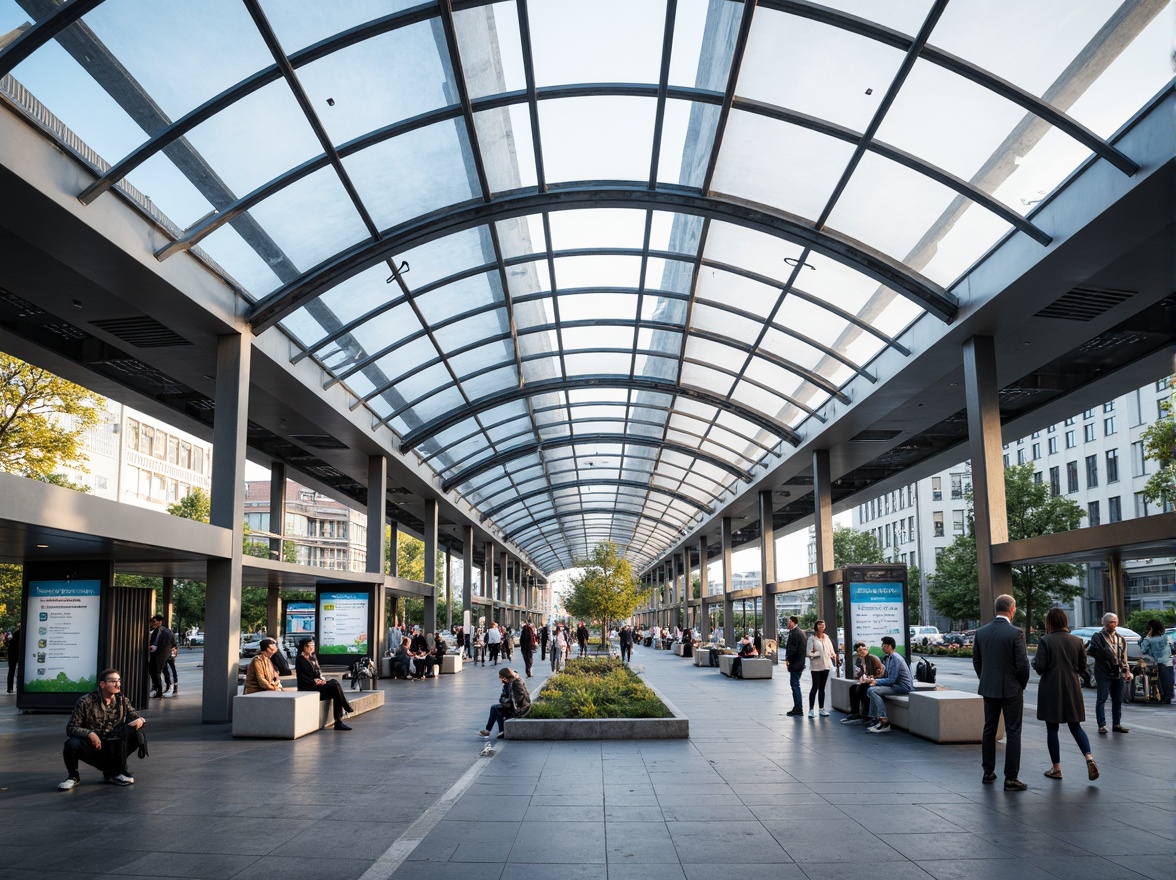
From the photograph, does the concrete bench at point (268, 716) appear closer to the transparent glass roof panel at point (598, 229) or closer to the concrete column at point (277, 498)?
the transparent glass roof panel at point (598, 229)

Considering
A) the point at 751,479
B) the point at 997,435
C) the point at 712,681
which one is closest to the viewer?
the point at 997,435

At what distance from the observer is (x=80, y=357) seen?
18266mm

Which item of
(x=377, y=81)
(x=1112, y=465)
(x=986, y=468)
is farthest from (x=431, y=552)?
(x=1112, y=465)

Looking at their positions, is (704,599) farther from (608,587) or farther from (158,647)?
(158,647)

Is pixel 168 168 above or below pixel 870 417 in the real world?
above

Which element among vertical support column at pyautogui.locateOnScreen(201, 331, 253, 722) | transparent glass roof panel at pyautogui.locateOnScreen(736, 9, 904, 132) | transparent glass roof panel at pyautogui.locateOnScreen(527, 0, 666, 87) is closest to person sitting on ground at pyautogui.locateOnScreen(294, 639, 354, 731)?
vertical support column at pyautogui.locateOnScreen(201, 331, 253, 722)

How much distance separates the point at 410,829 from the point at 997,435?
1240 cm

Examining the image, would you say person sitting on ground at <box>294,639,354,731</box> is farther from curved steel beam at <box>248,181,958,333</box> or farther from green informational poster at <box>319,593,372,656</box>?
green informational poster at <box>319,593,372,656</box>

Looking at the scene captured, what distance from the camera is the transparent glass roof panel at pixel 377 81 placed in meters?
12.6

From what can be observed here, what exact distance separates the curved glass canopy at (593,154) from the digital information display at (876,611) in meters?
4.89

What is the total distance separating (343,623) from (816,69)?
56.7 feet

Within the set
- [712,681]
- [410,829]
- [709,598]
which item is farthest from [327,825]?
[709,598]

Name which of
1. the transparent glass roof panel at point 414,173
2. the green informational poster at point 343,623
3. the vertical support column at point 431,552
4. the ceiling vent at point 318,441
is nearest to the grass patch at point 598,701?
the green informational poster at point 343,623

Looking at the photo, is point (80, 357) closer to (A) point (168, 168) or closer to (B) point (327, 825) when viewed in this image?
(A) point (168, 168)
